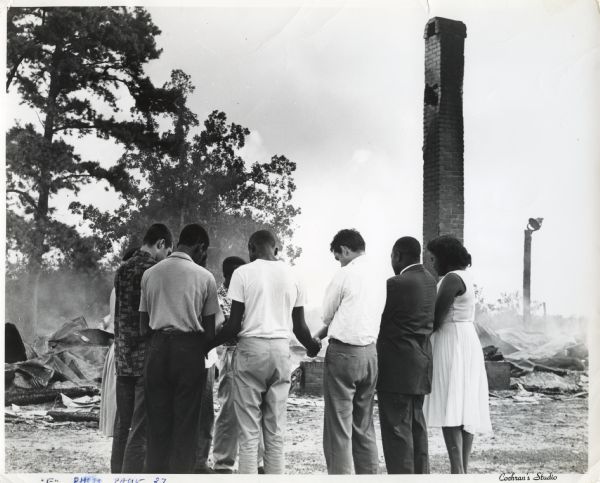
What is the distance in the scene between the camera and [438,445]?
18.3 feet

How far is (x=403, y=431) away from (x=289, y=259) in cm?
198

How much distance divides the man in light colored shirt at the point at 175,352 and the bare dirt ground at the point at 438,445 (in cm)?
93

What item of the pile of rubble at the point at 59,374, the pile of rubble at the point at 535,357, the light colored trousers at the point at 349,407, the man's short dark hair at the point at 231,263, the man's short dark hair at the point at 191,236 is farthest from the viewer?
the pile of rubble at the point at 535,357

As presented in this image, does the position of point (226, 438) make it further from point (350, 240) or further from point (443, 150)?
point (443, 150)

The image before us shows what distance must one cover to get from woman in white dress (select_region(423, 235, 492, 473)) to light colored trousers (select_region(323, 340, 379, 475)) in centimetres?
51

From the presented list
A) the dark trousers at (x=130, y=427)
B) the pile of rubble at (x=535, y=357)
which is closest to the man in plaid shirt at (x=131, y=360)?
the dark trousers at (x=130, y=427)

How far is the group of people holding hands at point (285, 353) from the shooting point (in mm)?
4340

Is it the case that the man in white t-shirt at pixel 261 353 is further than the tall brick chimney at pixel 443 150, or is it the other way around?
the tall brick chimney at pixel 443 150

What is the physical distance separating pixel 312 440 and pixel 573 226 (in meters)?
2.92

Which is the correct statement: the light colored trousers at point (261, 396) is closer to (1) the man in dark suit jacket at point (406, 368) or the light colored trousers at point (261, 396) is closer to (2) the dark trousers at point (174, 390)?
(2) the dark trousers at point (174, 390)

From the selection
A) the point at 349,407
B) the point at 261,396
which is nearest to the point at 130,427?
the point at 261,396

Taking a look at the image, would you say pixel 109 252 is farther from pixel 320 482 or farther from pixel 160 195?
pixel 320 482

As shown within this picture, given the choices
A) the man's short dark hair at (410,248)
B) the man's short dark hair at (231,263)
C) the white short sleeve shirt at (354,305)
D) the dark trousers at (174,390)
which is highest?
the man's short dark hair at (410,248)

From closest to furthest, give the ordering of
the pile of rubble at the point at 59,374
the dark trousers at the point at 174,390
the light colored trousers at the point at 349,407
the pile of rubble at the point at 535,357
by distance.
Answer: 1. the dark trousers at the point at 174,390
2. the light colored trousers at the point at 349,407
3. the pile of rubble at the point at 59,374
4. the pile of rubble at the point at 535,357
